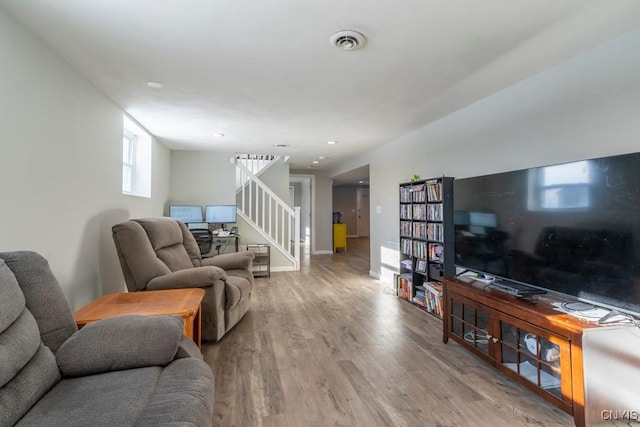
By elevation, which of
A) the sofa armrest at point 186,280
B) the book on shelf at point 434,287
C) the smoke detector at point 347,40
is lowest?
the book on shelf at point 434,287

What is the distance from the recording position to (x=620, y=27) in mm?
1729

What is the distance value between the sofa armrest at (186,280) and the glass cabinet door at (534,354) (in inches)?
85.0

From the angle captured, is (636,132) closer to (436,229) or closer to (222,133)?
(436,229)

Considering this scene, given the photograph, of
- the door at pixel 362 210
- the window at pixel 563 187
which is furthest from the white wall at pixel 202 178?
the door at pixel 362 210

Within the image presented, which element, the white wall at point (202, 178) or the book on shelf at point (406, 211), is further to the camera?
the white wall at point (202, 178)

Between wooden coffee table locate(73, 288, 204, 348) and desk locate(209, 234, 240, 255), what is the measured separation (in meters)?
2.71

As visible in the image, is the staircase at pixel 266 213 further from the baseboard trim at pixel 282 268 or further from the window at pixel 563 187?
the window at pixel 563 187

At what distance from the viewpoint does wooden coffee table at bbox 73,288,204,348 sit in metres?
1.76

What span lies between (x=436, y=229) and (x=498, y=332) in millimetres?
1439

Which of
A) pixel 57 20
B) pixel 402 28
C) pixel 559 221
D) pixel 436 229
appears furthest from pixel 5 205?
pixel 436 229

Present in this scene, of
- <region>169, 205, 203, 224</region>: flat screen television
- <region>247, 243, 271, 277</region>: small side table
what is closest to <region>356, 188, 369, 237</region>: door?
<region>247, 243, 271, 277</region>: small side table

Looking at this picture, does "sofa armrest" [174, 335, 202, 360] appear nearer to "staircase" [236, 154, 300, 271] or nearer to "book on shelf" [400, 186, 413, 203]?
"book on shelf" [400, 186, 413, 203]

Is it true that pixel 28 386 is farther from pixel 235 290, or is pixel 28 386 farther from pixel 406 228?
pixel 406 228

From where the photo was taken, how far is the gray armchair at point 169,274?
2.39 metres
